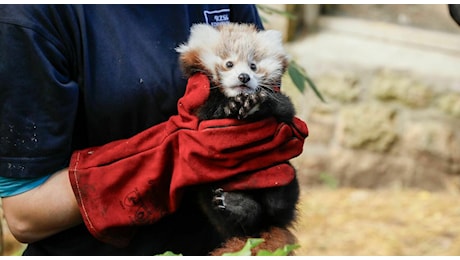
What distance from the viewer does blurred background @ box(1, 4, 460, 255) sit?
390 centimetres

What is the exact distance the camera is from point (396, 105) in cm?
405

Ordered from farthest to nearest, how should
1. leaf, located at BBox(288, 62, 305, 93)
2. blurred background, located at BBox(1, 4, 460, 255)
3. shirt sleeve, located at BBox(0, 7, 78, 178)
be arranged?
1. blurred background, located at BBox(1, 4, 460, 255)
2. leaf, located at BBox(288, 62, 305, 93)
3. shirt sleeve, located at BBox(0, 7, 78, 178)

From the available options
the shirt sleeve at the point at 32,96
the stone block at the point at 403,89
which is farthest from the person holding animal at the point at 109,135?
the stone block at the point at 403,89

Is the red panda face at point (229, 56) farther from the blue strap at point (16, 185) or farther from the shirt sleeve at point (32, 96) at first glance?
the blue strap at point (16, 185)

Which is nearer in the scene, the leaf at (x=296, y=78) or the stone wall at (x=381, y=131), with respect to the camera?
the leaf at (x=296, y=78)

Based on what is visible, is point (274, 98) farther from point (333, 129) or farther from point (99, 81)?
point (333, 129)

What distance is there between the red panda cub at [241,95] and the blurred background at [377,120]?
2234 mm

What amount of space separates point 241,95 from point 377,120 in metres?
2.76

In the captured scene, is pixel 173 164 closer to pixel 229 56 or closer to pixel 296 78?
pixel 229 56

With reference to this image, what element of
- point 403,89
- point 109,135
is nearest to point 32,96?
point 109,135

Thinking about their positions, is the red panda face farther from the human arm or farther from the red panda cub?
the human arm

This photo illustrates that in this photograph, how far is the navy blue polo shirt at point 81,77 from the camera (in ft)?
4.68

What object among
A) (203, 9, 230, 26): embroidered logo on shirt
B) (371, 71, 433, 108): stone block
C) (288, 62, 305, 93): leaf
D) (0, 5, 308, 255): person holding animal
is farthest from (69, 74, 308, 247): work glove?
(371, 71, 433, 108): stone block

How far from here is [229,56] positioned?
5.15 feet
